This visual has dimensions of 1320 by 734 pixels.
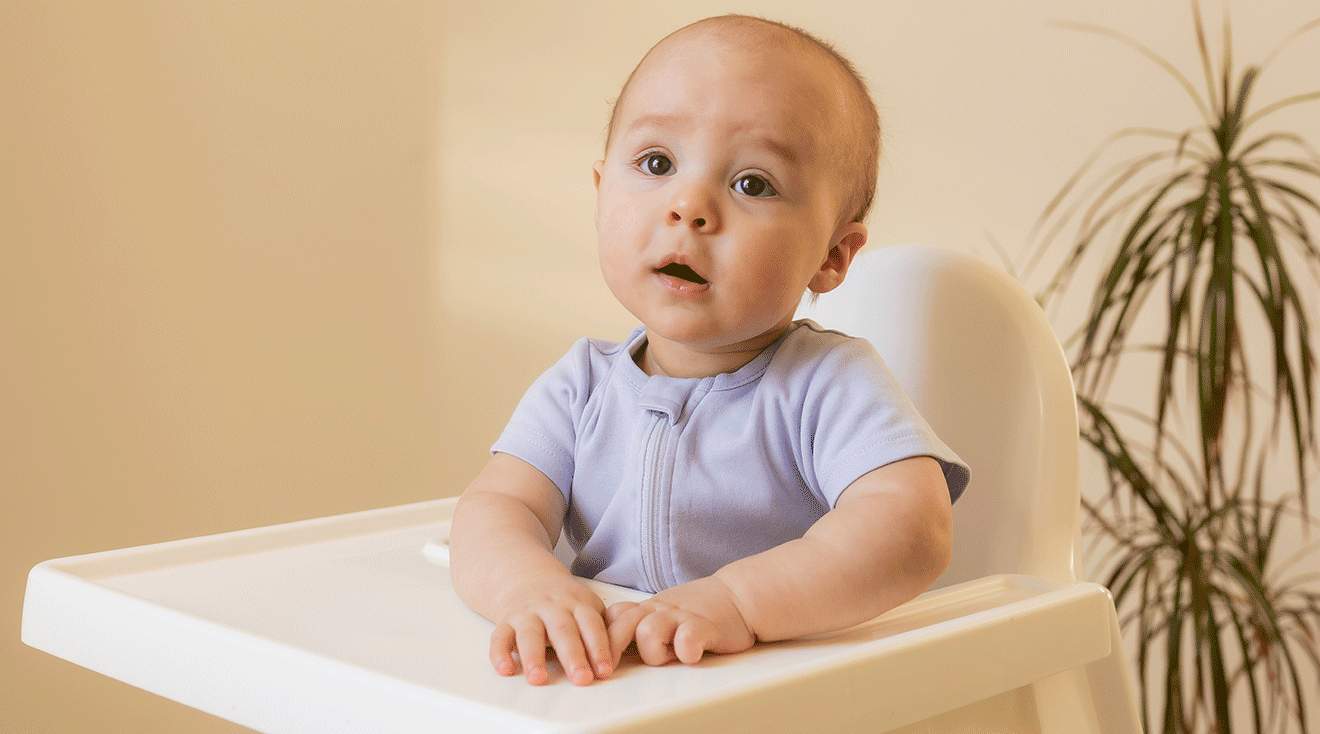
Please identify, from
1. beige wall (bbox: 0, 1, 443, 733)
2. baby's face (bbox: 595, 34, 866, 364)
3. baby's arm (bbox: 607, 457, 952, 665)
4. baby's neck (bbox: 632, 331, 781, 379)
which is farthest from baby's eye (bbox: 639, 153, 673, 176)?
beige wall (bbox: 0, 1, 443, 733)

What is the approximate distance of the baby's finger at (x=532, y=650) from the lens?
418 millimetres

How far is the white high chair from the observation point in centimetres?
40

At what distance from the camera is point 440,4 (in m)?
1.76

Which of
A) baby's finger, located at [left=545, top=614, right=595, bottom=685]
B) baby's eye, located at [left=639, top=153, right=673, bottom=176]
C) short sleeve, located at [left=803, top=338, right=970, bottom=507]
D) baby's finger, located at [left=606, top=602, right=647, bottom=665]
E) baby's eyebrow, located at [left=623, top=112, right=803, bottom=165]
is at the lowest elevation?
baby's finger, located at [left=606, top=602, right=647, bottom=665]

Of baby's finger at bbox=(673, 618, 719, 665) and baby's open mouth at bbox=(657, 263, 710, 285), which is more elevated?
baby's open mouth at bbox=(657, 263, 710, 285)

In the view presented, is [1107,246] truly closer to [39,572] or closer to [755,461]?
[755,461]

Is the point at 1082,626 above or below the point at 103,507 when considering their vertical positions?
above

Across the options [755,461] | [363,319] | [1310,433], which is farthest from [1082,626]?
[363,319]

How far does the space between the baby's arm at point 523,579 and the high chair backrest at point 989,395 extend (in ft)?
1.01

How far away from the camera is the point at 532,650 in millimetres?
429

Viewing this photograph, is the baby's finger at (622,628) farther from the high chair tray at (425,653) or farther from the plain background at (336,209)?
the plain background at (336,209)

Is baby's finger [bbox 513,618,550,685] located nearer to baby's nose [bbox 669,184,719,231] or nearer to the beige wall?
baby's nose [bbox 669,184,719,231]

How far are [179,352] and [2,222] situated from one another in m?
0.27

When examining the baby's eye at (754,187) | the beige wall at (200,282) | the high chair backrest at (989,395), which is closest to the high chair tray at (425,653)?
the high chair backrest at (989,395)
